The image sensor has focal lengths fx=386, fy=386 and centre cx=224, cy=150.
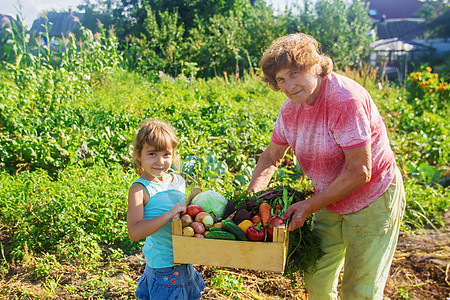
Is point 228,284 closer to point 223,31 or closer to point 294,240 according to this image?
point 294,240

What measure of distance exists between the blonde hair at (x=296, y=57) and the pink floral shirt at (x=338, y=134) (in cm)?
10

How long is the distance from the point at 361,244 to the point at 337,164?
1.68 feet

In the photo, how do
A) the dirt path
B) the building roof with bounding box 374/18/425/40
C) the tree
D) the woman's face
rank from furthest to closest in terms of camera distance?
the building roof with bounding box 374/18/425/40
the tree
the dirt path
the woman's face

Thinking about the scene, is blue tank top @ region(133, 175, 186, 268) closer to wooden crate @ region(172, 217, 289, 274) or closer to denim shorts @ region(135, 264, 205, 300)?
denim shorts @ region(135, 264, 205, 300)

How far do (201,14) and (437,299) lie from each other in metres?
12.8

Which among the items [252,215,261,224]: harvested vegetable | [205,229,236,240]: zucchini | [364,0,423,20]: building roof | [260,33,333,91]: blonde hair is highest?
[364,0,423,20]: building roof

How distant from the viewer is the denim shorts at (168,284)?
6.56ft

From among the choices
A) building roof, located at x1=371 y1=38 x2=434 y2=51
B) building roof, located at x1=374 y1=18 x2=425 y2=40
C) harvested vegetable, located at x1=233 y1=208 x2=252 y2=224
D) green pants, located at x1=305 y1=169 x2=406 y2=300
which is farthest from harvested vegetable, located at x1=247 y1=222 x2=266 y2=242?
building roof, located at x1=374 y1=18 x2=425 y2=40

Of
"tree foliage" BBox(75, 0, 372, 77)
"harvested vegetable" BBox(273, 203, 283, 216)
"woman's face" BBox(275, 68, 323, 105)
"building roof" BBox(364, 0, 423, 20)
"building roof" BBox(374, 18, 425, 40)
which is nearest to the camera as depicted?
"woman's face" BBox(275, 68, 323, 105)

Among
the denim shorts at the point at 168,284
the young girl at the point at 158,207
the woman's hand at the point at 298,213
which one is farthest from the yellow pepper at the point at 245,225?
the denim shorts at the point at 168,284

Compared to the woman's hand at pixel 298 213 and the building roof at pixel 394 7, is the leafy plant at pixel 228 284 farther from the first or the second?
the building roof at pixel 394 7

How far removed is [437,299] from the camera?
2982 mm

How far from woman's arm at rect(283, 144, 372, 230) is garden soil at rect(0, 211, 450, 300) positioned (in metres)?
0.99

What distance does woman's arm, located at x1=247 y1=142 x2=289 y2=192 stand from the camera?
2518mm
